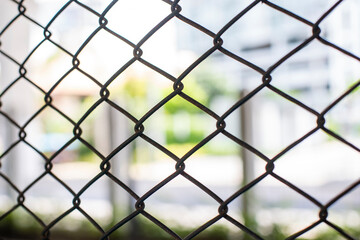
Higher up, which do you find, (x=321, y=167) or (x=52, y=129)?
(x=52, y=129)

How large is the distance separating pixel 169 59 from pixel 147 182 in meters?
2.71

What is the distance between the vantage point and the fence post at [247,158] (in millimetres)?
3035

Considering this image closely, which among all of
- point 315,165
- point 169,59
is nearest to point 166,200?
point 169,59

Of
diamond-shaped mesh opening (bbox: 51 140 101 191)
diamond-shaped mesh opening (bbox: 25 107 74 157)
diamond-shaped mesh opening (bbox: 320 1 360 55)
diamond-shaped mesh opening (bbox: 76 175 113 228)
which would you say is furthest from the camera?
diamond-shaped mesh opening (bbox: 51 140 101 191)

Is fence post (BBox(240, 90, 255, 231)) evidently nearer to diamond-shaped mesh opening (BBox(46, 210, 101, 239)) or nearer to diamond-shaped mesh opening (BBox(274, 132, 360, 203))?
diamond-shaped mesh opening (BBox(46, 210, 101, 239))

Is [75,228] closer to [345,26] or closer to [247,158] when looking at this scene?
[247,158]

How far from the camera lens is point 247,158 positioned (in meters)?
3.04

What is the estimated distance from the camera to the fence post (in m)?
3.04

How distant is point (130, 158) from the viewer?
3770 millimetres

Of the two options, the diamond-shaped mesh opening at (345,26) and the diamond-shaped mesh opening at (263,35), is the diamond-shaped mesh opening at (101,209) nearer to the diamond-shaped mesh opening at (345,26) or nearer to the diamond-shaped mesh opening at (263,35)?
the diamond-shaped mesh opening at (345,26)

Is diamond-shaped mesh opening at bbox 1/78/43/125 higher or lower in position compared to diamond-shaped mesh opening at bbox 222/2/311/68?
lower

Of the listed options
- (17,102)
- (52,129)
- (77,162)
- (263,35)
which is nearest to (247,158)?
(17,102)

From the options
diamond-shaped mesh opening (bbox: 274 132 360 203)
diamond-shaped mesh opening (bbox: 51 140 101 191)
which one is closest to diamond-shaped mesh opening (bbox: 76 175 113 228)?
diamond-shaped mesh opening (bbox: 274 132 360 203)

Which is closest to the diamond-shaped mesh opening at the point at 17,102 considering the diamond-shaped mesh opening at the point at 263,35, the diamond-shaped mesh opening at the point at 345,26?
the diamond-shaped mesh opening at the point at 345,26
